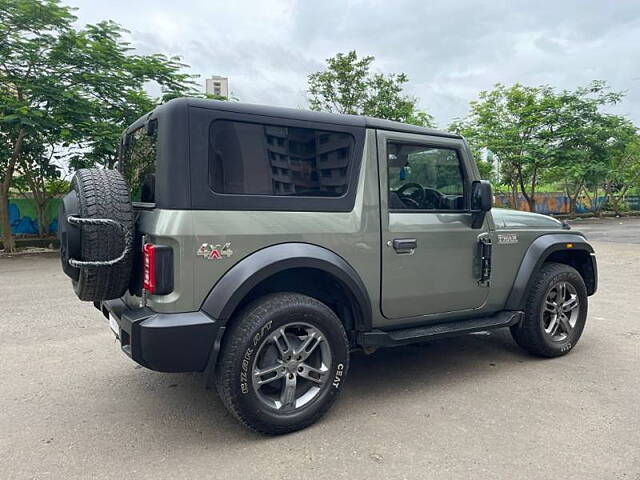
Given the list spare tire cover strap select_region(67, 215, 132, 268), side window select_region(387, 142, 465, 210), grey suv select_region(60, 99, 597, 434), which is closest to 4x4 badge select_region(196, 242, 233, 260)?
grey suv select_region(60, 99, 597, 434)

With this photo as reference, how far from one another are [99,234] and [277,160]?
1.11 meters

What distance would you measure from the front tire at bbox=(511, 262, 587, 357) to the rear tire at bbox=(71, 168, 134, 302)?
10.4 ft

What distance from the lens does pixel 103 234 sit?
8.57ft

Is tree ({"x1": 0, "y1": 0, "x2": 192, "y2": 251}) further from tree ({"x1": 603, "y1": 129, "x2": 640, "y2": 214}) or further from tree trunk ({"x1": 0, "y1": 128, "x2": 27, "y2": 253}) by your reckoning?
tree ({"x1": 603, "y1": 129, "x2": 640, "y2": 214})

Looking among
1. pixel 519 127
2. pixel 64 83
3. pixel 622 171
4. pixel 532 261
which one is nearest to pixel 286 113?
pixel 532 261

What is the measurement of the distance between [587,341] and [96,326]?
5193 millimetres

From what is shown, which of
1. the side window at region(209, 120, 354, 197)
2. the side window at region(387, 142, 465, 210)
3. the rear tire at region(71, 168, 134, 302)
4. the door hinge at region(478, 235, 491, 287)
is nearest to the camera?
the rear tire at region(71, 168, 134, 302)

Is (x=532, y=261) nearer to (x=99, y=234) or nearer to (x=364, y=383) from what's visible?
(x=364, y=383)

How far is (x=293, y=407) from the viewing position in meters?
2.88

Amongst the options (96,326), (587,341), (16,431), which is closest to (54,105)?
(96,326)

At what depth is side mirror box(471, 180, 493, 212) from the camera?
3.56m

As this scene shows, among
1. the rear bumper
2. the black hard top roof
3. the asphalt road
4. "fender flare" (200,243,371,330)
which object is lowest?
the asphalt road

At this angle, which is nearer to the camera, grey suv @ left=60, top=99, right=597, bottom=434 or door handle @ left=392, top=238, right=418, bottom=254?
grey suv @ left=60, top=99, right=597, bottom=434

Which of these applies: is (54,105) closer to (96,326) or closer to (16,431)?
(96,326)
